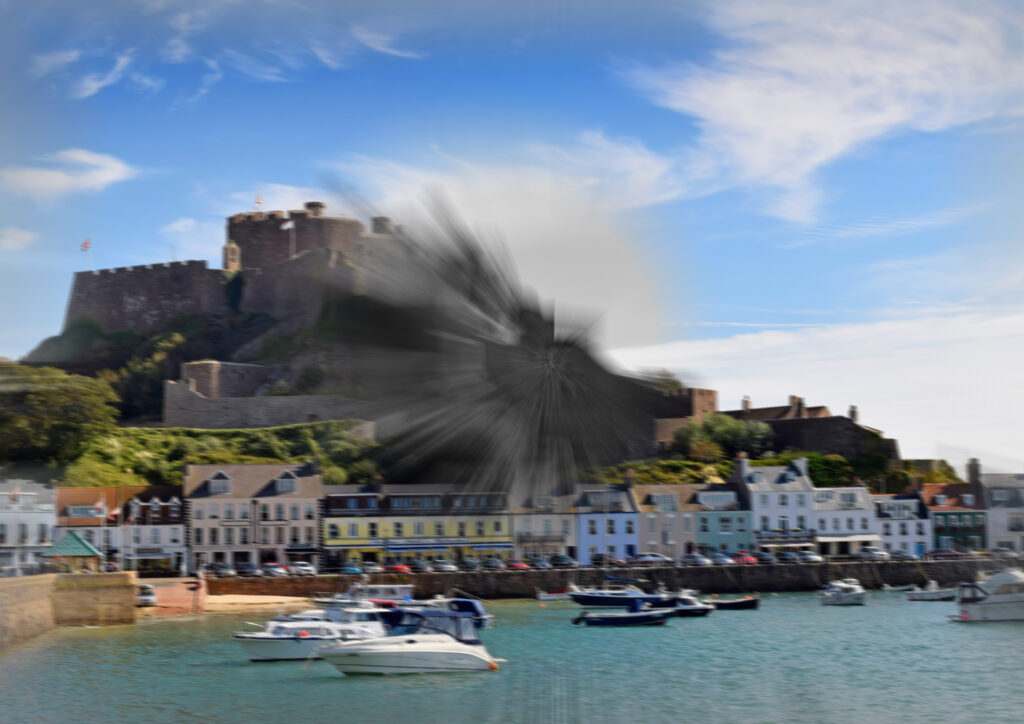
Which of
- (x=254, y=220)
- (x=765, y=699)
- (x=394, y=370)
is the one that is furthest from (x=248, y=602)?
(x=254, y=220)

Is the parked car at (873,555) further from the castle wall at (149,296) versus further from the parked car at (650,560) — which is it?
the castle wall at (149,296)

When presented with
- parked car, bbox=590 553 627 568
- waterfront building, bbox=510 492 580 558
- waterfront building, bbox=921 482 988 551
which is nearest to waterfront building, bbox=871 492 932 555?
waterfront building, bbox=921 482 988 551

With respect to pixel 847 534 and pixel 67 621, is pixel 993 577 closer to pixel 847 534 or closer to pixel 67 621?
pixel 847 534

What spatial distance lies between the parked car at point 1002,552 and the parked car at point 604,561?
12313mm

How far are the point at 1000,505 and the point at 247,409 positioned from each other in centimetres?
3375

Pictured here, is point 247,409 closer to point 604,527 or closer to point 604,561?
point 604,527

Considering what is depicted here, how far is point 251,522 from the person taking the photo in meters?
42.5

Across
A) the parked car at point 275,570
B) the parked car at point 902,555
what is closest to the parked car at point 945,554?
the parked car at point 902,555

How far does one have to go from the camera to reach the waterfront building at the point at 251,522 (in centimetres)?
4234

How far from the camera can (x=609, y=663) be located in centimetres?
2448

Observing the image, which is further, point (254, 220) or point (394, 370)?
point (254, 220)

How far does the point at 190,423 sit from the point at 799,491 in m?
29.4

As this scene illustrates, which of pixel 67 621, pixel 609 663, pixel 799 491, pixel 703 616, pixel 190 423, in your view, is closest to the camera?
pixel 609 663

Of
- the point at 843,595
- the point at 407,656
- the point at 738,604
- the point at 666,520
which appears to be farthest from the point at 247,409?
the point at 407,656
